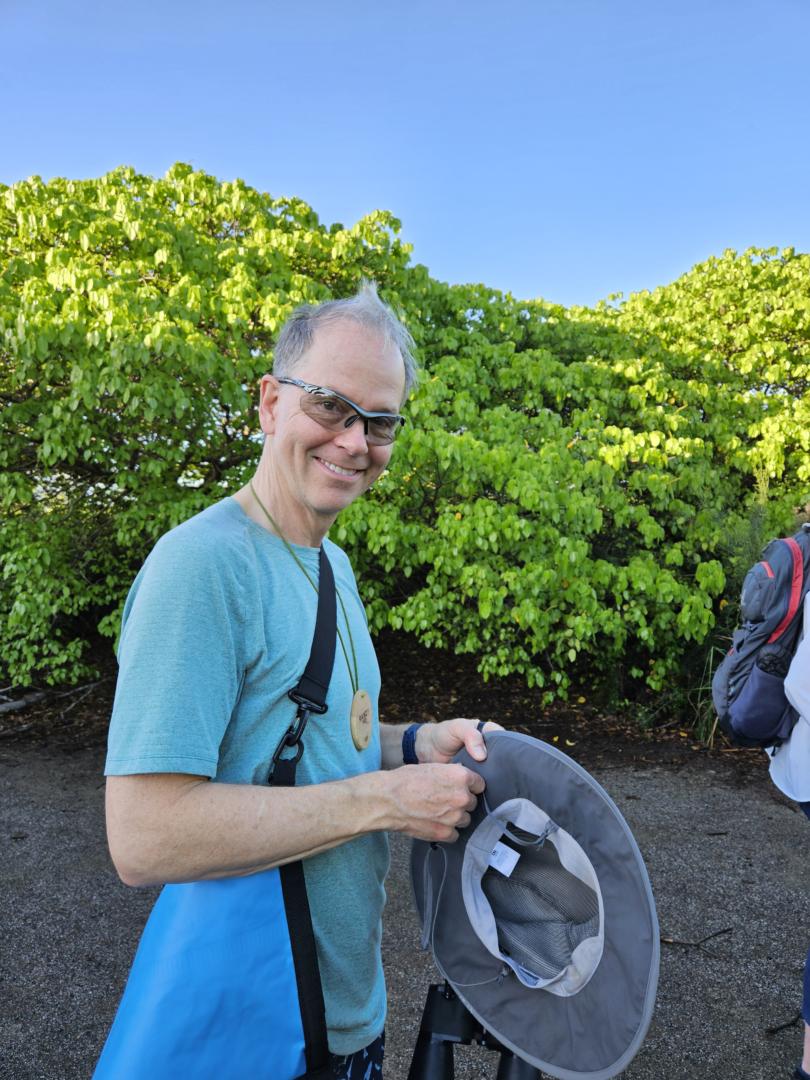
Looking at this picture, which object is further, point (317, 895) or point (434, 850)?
point (434, 850)

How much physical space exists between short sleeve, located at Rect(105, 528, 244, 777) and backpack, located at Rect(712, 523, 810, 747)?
2060 millimetres

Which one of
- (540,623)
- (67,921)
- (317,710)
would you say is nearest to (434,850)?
(317,710)

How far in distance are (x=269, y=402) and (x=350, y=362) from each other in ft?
0.65

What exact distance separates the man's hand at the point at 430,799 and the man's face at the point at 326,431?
1.67 feet

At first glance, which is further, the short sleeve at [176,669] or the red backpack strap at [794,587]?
the red backpack strap at [794,587]

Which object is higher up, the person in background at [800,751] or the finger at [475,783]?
the finger at [475,783]

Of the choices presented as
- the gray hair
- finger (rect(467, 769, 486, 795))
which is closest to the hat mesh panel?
finger (rect(467, 769, 486, 795))

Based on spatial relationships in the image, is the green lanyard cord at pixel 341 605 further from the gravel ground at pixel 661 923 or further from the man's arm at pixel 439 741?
the gravel ground at pixel 661 923

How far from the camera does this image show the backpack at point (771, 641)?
250cm

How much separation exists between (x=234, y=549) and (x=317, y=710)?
296 millimetres

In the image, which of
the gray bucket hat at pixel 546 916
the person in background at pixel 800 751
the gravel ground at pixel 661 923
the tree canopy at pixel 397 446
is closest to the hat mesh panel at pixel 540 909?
the gray bucket hat at pixel 546 916

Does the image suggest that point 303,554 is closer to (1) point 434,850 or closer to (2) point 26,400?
(1) point 434,850

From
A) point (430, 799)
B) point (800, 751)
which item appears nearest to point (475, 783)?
point (430, 799)

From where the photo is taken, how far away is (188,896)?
1.12 metres
